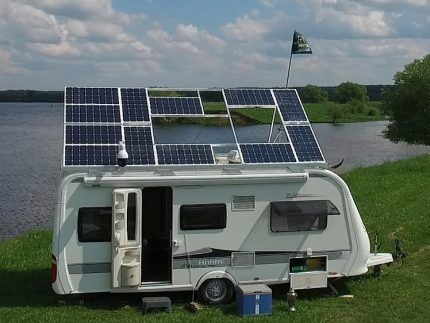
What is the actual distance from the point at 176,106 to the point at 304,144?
2.63m

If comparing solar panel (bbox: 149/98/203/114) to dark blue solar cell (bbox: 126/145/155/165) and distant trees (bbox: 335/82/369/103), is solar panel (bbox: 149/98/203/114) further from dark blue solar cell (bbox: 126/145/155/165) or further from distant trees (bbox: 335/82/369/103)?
distant trees (bbox: 335/82/369/103)

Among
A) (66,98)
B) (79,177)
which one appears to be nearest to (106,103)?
(66,98)

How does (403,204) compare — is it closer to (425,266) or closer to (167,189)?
(425,266)

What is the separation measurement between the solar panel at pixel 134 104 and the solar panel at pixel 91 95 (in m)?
0.19

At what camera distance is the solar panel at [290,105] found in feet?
40.2

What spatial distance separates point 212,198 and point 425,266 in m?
5.45

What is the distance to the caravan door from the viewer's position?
10188 millimetres

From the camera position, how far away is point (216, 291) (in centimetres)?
1088

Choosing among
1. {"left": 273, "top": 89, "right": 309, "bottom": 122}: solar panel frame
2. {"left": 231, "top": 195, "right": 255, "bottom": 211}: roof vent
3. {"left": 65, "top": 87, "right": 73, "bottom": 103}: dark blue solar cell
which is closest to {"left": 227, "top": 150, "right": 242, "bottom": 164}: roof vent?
{"left": 231, "top": 195, "right": 255, "bottom": 211}: roof vent

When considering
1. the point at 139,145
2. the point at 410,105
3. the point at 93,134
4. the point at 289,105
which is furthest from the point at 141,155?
the point at 410,105

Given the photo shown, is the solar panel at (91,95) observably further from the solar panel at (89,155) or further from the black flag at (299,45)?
the black flag at (299,45)

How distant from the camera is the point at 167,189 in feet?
35.2

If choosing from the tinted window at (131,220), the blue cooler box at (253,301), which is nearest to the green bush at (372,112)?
the blue cooler box at (253,301)

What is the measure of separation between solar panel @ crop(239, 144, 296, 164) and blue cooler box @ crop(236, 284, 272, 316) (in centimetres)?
227
